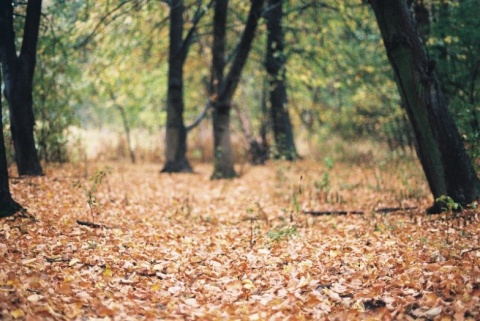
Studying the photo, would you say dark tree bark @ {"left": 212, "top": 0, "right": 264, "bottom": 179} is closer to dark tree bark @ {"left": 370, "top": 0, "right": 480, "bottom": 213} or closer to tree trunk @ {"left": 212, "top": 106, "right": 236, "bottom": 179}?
tree trunk @ {"left": 212, "top": 106, "right": 236, "bottom": 179}

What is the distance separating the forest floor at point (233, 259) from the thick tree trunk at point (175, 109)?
3.74m

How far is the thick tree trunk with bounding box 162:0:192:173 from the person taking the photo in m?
11.0

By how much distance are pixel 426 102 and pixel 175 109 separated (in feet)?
24.3

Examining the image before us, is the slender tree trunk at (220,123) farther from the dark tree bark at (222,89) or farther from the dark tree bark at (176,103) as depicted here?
the dark tree bark at (176,103)

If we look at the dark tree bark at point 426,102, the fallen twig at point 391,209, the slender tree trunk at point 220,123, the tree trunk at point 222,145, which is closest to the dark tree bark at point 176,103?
the slender tree trunk at point 220,123

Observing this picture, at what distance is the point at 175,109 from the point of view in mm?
11250

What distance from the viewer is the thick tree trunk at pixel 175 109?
36.1 feet

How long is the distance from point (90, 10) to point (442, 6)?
7276mm

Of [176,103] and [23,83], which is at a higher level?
[176,103]

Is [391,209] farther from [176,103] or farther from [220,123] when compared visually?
[176,103]

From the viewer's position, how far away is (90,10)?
8.55 meters

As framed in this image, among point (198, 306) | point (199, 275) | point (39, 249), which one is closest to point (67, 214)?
A: point (39, 249)

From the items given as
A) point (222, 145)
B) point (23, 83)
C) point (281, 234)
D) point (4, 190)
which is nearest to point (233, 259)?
point (281, 234)

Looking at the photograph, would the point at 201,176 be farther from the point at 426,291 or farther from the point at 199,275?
the point at 426,291
